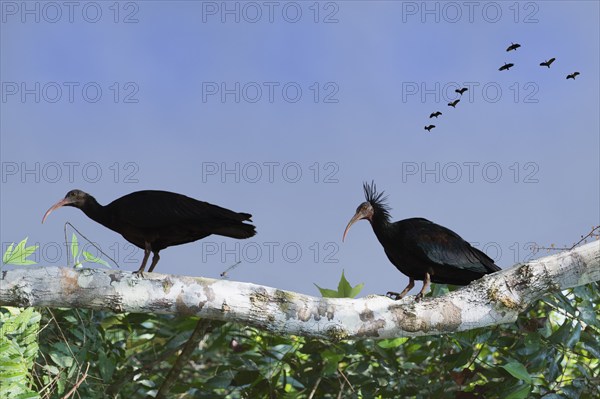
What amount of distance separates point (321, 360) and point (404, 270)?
98cm

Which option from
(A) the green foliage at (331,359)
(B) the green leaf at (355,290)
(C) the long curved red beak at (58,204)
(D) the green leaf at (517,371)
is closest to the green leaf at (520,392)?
(A) the green foliage at (331,359)

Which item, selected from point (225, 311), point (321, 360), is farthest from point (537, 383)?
point (225, 311)

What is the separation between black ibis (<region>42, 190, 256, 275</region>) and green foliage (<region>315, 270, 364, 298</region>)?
0.52 metres

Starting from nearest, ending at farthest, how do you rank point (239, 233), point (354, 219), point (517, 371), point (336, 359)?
point (517, 371) < point (239, 233) < point (336, 359) < point (354, 219)

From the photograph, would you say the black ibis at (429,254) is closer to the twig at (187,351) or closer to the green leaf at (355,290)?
the green leaf at (355,290)

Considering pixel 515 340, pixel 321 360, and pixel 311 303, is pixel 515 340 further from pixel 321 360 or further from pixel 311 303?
pixel 311 303

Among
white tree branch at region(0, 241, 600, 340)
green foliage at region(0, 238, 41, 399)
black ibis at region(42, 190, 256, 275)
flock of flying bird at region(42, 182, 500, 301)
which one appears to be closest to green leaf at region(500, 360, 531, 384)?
white tree branch at region(0, 241, 600, 340)

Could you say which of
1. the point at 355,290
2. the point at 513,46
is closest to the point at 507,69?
the point at 513,46

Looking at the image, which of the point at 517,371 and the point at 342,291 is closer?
the point at 517,371

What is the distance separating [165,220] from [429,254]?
57.4 inches

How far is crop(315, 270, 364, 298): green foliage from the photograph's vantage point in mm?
4922

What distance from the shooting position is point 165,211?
4902mm

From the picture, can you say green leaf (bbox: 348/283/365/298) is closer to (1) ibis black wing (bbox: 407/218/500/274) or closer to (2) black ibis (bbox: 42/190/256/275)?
(1) ibis black wing (bbox: 407/218/500/274)

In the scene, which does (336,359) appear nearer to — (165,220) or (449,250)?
(449,250)
